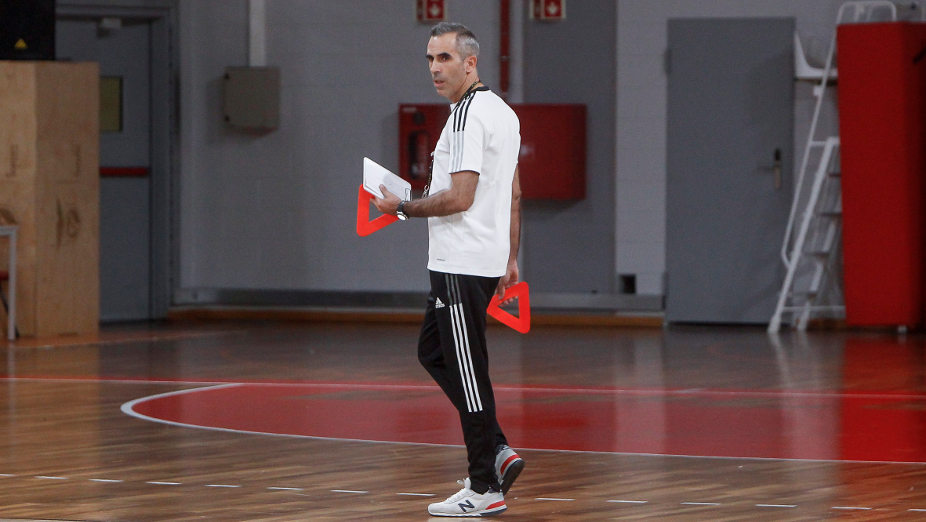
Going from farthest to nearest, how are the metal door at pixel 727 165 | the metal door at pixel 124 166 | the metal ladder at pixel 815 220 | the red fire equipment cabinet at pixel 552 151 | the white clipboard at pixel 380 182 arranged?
the metal door at pixel 124 166
the red fire equipment cabinet at pixel 552 151
the metal door at pixel 727 165
the metal ladder at pixel 815 220
the white clipboard at pixel 380 182

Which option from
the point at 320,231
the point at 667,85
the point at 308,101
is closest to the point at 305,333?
the point at 320,231

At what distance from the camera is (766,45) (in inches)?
408

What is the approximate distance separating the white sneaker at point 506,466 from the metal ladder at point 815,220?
6543 millimetres

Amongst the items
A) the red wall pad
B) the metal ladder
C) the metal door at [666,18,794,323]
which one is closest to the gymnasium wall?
the metal door at [666,18,794,323]

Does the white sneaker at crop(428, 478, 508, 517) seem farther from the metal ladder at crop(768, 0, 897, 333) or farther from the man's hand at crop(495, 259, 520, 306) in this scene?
the metal ladder at crop(768, 0, 897, 333)

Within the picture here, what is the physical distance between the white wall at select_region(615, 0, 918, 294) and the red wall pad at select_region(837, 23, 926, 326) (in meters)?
0.61

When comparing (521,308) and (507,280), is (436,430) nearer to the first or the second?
(521,308)

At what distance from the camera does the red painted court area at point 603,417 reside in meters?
5.05

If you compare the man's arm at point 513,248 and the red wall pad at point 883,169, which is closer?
the man's arm at point 513,248

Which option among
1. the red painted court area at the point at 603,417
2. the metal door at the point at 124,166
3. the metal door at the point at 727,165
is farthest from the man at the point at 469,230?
the metal door at the point at 124,166

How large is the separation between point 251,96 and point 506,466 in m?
7.73

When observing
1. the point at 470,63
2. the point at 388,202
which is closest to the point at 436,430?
the point at 388,202

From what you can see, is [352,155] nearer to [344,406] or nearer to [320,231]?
[320,231]

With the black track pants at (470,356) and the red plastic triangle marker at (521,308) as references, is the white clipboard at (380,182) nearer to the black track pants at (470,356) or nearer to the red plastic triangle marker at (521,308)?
the black track pants at (470,356)
